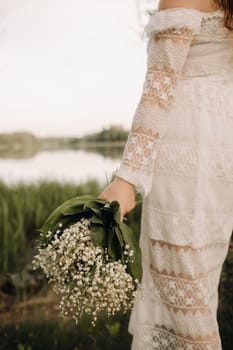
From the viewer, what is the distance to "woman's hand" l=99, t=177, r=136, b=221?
4.68ft

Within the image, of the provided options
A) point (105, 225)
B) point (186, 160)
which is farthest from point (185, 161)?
point (105, 225)

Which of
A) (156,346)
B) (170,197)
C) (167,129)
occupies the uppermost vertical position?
(167,129)

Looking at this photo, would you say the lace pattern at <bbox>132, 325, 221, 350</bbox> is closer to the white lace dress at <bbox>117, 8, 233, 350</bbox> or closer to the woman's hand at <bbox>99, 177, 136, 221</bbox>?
the white lace dress at <bbox>117, 8, 233, 350</bbox>

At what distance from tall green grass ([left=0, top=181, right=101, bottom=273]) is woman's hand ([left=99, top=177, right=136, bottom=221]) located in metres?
2.96

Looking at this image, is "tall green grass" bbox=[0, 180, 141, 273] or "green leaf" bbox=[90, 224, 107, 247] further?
"tall green grass" bbox=[0, 180, 141, 273]

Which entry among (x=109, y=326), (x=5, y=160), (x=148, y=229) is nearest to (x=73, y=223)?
Result: (x=148, y=229)

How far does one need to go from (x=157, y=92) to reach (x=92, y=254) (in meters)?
0.47

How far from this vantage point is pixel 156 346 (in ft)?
5.76

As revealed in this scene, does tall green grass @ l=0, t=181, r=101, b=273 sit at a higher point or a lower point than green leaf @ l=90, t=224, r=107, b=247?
lower

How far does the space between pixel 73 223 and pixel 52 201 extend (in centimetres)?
346

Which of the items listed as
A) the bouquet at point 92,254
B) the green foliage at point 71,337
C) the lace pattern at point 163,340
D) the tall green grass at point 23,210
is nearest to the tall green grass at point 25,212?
the tall green grass at point 23,210

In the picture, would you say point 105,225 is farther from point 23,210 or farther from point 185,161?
point 23,210

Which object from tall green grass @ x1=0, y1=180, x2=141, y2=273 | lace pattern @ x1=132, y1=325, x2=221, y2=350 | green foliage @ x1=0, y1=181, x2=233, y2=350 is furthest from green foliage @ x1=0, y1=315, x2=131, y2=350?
lace pattern @ x1=132, y1=325, x2=221, y2=350

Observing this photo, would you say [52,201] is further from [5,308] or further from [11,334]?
[11,334]
